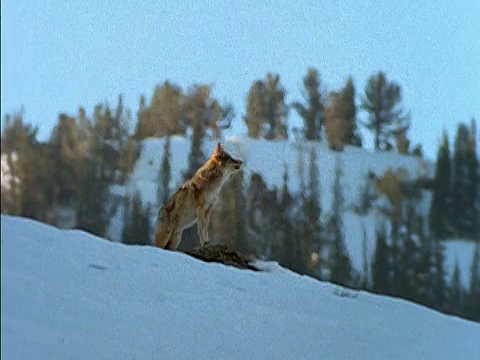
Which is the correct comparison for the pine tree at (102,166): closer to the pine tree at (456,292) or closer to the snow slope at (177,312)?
the snow slope at (177,312)

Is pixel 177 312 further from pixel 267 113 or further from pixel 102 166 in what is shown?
pixel 267 113

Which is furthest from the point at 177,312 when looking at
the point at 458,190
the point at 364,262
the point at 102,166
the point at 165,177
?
the point at 458,190

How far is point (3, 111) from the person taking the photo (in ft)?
5.54

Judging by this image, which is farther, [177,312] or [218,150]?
[218,150]

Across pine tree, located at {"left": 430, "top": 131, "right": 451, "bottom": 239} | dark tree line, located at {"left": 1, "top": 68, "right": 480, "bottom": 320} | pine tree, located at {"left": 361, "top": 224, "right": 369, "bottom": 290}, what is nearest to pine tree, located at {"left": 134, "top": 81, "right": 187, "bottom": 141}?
dark tree line, located at {"left": 1, "top": 68, "right": 480, "bottom": 320}

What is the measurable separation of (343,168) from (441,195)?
0.40 m

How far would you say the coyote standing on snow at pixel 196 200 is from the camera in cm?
296

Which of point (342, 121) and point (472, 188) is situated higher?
point (342, 121)

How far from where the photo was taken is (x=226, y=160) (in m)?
2.97

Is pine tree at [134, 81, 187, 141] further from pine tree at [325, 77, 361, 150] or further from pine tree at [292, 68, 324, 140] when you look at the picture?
pine tree at [325, 77, 361, 150]

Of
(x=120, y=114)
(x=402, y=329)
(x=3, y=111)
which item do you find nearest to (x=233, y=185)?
(x=120, y=114)

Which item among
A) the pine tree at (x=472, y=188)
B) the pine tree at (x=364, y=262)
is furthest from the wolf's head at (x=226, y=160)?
the pine tree at (x=472, y=188)

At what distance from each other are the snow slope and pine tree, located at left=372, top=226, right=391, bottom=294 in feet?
1.41

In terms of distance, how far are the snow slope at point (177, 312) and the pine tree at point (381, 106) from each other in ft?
2.81
